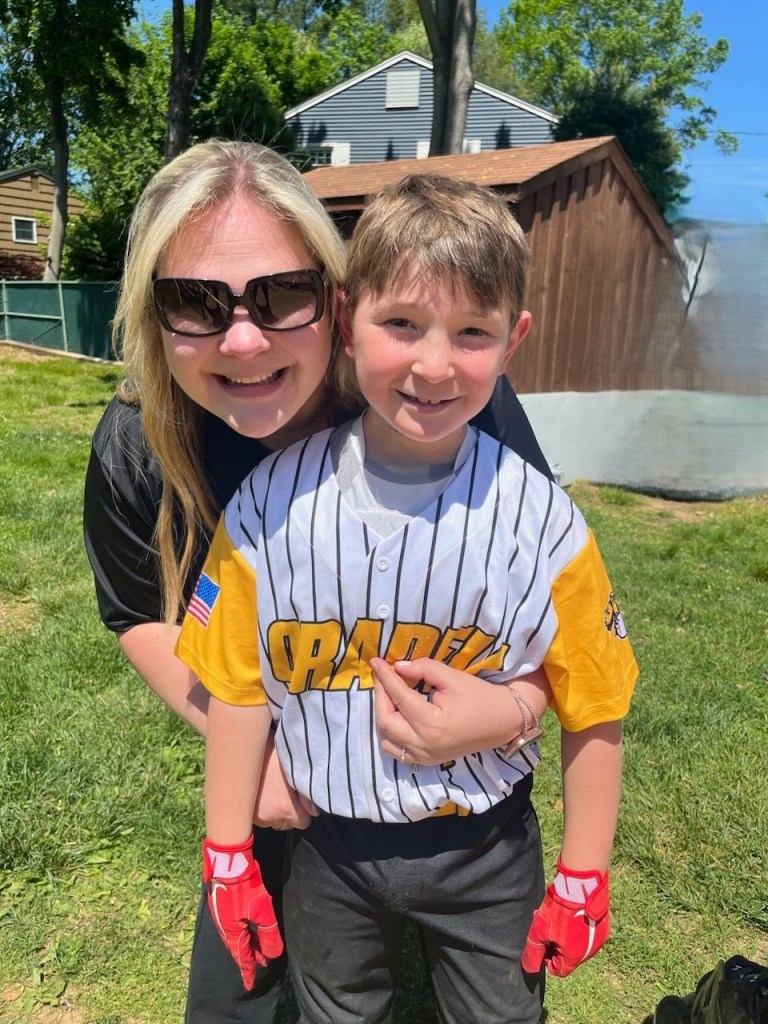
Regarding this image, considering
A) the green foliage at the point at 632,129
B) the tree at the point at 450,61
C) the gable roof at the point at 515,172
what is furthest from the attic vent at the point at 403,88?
the gable roof at the point at 515,172

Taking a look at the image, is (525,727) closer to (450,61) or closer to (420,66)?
(450,61)

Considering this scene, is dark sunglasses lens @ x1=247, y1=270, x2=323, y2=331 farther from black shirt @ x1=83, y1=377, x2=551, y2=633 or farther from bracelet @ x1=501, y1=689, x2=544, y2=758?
bracelet @ x1=501, y1=689, x2=544, y2=758

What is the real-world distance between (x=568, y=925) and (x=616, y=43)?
159ft

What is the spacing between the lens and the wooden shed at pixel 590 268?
8.11m

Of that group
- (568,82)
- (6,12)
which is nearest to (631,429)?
(6,12)

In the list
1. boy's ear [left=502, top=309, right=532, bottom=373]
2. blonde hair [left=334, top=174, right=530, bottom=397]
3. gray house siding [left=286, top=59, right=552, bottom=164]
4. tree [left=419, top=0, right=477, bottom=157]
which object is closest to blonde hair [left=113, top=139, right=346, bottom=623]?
blonde hair [left=334, top=174, right=530, bottom=397]

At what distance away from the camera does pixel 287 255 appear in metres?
1.41

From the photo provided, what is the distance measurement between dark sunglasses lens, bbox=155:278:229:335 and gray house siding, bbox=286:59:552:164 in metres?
25.6

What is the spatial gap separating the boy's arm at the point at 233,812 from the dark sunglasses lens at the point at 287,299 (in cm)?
65

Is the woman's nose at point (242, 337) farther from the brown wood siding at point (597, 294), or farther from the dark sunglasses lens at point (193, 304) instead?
the brown wood siding at point (597, 294)

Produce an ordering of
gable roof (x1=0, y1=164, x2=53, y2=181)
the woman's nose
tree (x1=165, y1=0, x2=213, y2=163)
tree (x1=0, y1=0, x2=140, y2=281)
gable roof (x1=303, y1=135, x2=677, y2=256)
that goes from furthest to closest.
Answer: gable roof (x1=0, y1=164, x2=53, y2=181) < tree (x1=0, y1=0, x2=140, y2=281) < tree (x1=165, y1=0, x2=213, y2=163) < gable roof (x1=303, y1=135, x2=677, y2=256) < the woman's nose

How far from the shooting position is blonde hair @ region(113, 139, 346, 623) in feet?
4.62

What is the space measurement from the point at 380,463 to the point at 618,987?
71.6 inches

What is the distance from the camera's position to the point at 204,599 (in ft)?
4.82
